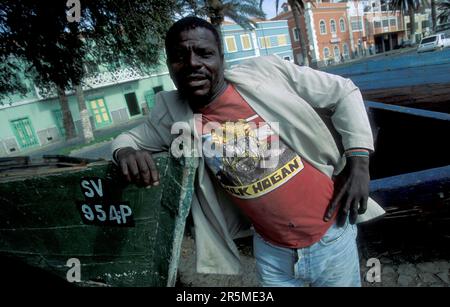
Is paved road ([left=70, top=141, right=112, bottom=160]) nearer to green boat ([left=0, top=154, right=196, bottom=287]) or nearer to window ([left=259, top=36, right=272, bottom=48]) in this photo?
green boat ([left=0, top=154, right=196, bottom=287])

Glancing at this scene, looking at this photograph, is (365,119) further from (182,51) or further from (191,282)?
(191,282)

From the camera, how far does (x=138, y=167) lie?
1337 millimetres

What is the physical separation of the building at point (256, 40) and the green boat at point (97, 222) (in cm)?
3034

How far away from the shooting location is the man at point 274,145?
1.32m

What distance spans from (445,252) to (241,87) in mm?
2379

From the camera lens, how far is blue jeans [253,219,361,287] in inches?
57.9

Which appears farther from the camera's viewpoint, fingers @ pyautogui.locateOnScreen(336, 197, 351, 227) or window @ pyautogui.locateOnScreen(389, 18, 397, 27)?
window @ pyautogui.locateOnScreen(389, 18, 397, 27)

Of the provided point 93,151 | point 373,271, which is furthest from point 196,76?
point 93,151

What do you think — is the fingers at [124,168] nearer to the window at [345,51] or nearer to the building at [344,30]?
the building at [344,30]

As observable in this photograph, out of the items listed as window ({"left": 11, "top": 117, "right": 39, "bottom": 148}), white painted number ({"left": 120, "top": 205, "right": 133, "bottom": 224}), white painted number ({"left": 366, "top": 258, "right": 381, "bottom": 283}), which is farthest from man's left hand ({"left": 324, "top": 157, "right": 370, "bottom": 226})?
window ({"left": 11, "top": 117, "right": 39, "bottom": 148})

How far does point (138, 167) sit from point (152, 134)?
9.5 inches

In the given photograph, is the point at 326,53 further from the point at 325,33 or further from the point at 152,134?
the point at 152,134

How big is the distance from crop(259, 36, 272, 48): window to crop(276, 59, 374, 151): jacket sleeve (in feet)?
125

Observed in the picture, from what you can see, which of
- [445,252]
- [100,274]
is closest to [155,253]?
[100,274]
